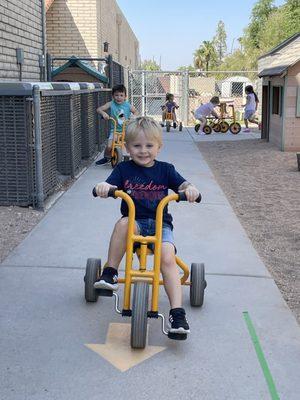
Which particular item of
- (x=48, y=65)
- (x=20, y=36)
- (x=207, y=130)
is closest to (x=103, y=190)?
(x=20, y=36)

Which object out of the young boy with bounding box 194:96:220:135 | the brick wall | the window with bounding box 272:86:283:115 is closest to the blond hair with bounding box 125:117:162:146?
the brick wall

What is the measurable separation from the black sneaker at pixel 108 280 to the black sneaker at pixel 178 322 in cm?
48

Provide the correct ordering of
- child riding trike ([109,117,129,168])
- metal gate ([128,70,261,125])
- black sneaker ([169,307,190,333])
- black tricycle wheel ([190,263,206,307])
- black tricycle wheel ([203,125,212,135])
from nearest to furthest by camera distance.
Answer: black sneaker ([169,307,190,333])
black tricycle wheel ([190,263,206,307])
child riding trike ([109,117,129,168])
black tricycle wheel ([203,125,212,135])
metal gate ([128,70,261,125])

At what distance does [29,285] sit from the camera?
445 cm

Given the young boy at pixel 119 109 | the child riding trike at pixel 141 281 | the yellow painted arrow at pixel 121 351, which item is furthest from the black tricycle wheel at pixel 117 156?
the yellow painted arrow at pixel 121 351

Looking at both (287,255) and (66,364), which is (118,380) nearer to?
(66,364)

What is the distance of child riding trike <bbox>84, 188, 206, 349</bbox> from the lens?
11.0ft

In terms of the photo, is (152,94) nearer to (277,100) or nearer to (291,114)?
(277,100)

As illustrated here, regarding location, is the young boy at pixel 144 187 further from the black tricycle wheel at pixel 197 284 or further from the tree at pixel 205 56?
the tree at pixel 205 56

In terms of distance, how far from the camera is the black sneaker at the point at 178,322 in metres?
3.42

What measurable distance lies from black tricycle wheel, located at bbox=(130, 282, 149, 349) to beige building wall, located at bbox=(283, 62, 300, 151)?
411 inches

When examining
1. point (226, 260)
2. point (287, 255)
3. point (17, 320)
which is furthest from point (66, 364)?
point (287, 255)

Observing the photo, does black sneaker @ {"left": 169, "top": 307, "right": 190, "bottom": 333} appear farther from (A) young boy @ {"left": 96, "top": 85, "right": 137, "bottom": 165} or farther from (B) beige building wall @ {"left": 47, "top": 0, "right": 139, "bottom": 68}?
(B) beige building wall @ {"left": 47, "top": 0, "right": 139, "bottom": 68}

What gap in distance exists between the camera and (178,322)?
3.46 m
